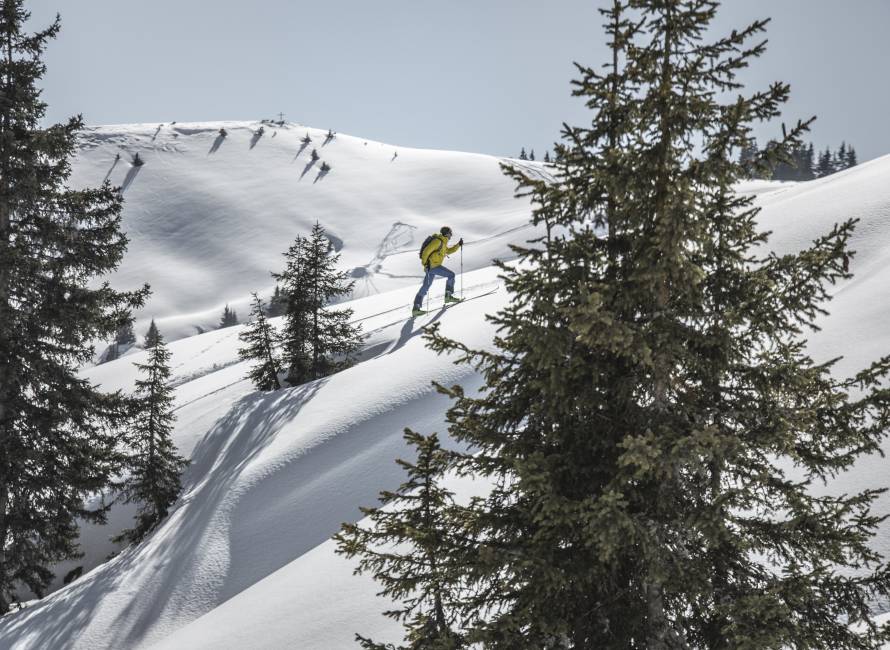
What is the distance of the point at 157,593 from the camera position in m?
10.1

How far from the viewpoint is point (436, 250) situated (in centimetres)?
1606

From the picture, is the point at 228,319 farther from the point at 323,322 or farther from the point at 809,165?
the point at 809,165

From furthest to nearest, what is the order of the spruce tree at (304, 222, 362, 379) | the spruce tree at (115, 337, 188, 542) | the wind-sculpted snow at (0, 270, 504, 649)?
1. the spruce tree at (304, 222, 362, 379)
2. the spruce tree at (115, 337, 188, 542)
3. the wind-sculpted snow at (0, 270, 504, 649)

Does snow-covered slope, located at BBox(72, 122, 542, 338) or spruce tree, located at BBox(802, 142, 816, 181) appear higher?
snow-covered slope, located at BBox(72, 122, 542, 338)

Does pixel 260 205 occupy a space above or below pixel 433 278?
above

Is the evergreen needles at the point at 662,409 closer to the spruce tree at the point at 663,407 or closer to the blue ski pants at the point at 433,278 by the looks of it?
the spruce tree at the point at 663,407

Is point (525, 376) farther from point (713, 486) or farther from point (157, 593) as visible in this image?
point (157, 593)

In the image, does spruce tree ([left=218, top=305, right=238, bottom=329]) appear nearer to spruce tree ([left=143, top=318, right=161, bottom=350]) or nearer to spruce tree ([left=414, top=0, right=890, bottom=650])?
spruce tree ([left=143, top=318, right=161, bottom=350])

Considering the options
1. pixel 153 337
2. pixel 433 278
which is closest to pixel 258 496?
pixel 433 278

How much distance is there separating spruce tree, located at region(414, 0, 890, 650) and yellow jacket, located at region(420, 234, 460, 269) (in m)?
11.6

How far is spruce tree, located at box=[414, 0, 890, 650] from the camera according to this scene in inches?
141

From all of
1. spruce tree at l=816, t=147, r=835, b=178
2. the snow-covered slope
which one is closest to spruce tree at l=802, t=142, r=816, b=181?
spruce tree at l=816, t=147, r=835, b=178

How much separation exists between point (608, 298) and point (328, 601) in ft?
21.6

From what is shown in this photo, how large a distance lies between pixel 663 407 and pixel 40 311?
1306 cm
